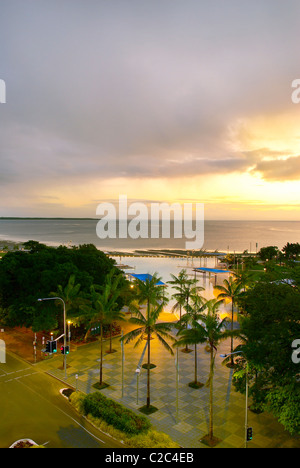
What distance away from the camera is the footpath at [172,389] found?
2141 cm

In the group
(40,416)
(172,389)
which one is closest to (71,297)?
(40,416)

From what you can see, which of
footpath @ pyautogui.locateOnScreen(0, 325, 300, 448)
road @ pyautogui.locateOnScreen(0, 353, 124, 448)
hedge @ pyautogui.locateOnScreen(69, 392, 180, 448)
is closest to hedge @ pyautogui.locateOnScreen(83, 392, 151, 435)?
hedge @ pyautogui.locateOnScreen(69, 392, 180, 448)

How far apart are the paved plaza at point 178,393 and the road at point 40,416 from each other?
206 cm

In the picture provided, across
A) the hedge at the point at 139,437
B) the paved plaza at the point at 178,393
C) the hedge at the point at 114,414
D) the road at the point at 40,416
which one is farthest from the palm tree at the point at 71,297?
the hedge at the point at 139,437

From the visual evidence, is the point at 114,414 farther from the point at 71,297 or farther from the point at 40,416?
the point at 71,297

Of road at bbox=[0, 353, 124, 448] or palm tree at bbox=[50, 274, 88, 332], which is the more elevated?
palm tree at bbox=[50, 274, 88, 332]

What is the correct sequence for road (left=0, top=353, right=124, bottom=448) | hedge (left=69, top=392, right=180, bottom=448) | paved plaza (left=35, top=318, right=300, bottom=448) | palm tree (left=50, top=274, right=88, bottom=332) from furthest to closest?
palm tree (left=50, top=274, right=88, bottom=332)
paved plaza (left=35, top=318, right=300, bottom=448)
road (left=0, top=353, right=124, bottom=448)
hedge (left=69, top=392, right=180, bottom=448)

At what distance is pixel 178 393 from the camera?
26.9 meters

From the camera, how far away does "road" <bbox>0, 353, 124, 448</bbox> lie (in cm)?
2077

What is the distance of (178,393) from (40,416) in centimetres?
1075

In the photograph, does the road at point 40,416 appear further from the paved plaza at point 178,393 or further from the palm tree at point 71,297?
the palm tree at point 71,297

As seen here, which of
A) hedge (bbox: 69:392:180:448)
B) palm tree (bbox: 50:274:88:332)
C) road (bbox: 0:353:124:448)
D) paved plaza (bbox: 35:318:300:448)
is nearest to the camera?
hedge (bbox: 69:392:180:448)

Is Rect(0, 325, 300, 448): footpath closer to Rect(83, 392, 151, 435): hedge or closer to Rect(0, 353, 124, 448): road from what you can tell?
Rect(83, 392, 151, 435): hedge
